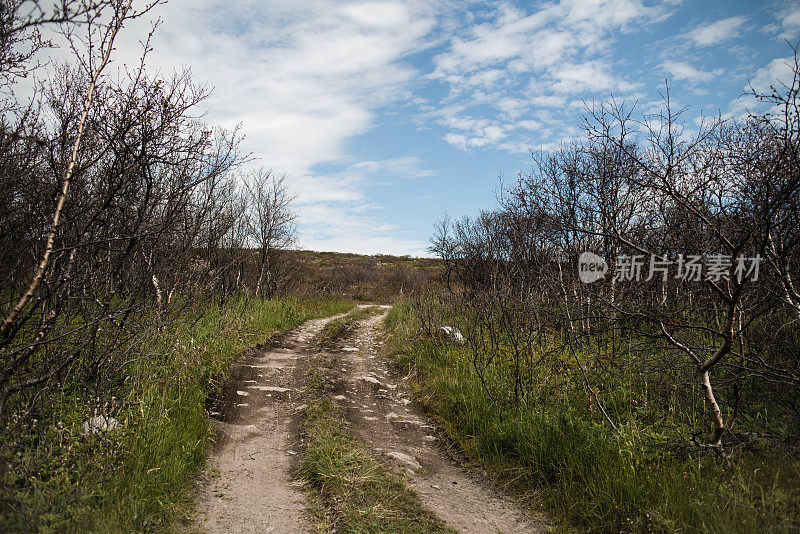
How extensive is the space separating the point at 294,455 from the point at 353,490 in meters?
1.11

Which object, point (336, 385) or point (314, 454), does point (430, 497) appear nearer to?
point (314, 454)

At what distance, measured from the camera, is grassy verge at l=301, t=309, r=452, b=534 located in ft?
10.3

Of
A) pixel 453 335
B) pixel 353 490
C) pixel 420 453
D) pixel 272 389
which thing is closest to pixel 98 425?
pixel 353 490

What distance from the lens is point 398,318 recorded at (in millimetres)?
12805

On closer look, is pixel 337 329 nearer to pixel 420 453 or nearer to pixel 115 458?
pixel 420 453

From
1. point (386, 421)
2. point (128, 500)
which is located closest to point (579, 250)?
point (386, 421)

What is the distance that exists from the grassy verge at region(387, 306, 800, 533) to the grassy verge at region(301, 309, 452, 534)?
1.18m

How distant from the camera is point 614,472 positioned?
11.4ft

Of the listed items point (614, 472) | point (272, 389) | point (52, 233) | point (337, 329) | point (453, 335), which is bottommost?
point (272, 389)

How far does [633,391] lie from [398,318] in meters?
8.52

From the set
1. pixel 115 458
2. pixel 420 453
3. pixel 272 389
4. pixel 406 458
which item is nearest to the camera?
pixel 115 458

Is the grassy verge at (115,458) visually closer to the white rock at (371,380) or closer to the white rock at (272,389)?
the white rock at (272,389)

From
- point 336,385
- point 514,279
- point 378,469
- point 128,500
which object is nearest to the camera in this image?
point 128,500

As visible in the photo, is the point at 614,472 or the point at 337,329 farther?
the point at 337,329
